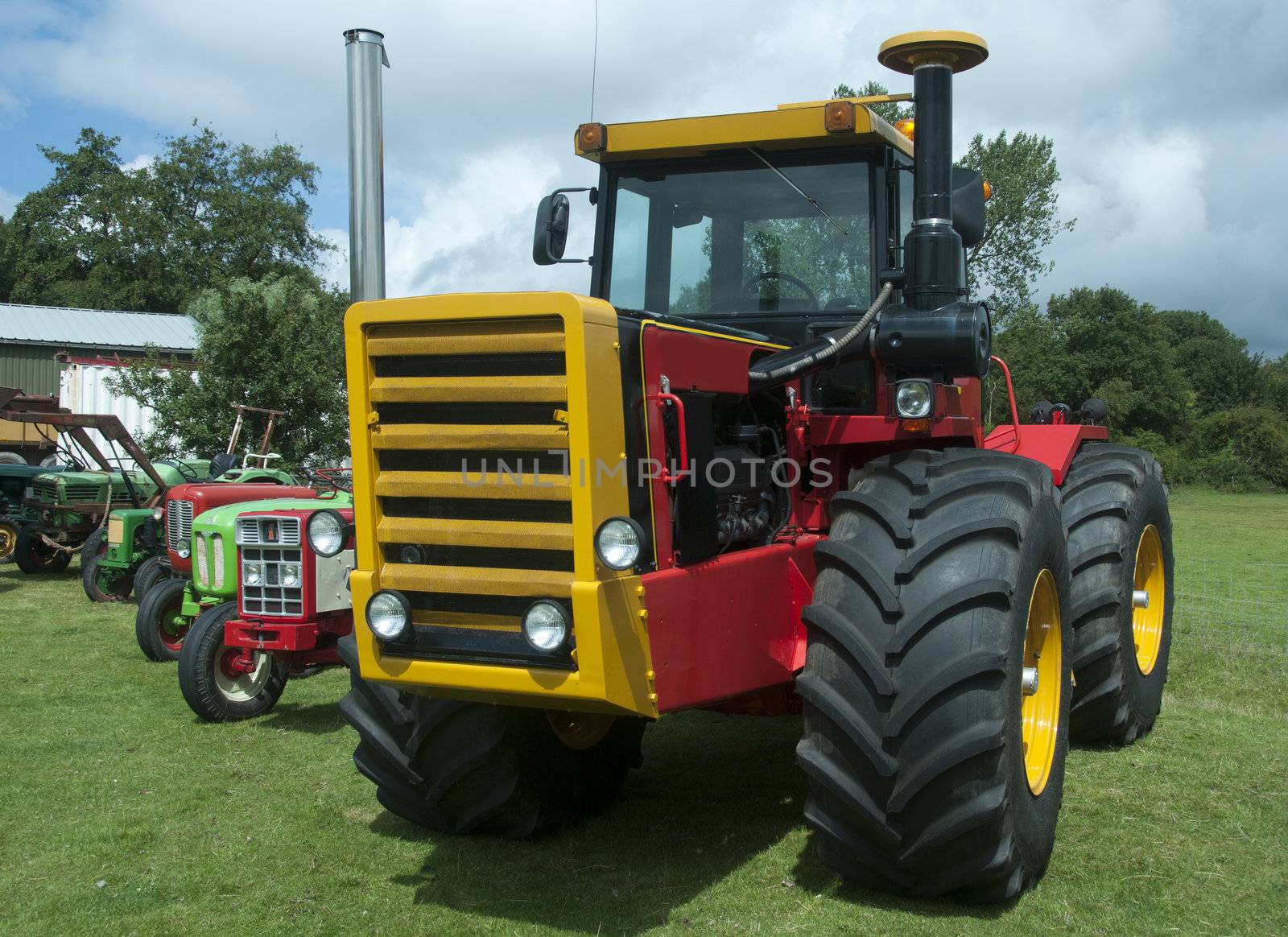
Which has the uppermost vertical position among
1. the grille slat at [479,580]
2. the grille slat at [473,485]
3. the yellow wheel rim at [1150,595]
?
the grille slat at [473,485]

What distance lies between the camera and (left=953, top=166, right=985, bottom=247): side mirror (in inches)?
203

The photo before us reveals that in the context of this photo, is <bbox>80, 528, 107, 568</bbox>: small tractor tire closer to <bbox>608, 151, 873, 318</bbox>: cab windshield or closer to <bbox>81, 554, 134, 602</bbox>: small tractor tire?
<bbox>81, 554, 134, 602</bbox>: small tractor tire

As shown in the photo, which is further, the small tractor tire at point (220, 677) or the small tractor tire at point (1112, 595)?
the small tractor tire at point (220, 677)

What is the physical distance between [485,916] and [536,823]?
78 cm

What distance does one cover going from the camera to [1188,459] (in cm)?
3944

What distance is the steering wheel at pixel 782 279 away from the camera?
5.40 m

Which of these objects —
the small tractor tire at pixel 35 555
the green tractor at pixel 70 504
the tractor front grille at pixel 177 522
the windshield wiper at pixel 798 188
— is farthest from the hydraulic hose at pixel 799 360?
the small tractor tire at pixel 35 555

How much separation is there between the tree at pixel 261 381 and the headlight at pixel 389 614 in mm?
17776

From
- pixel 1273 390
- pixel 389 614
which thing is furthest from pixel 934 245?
pixel 1273 390

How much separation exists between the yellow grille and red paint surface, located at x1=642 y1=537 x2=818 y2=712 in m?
0.38

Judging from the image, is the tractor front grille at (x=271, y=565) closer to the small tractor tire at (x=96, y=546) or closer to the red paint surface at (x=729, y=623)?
the red paint surface at (x=729, y=623)

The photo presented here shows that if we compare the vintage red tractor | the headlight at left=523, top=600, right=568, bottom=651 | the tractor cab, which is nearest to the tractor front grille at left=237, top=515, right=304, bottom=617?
the vintage red tractor

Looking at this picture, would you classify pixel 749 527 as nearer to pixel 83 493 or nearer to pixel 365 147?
pixel 365 147

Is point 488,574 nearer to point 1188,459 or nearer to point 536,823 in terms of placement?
point 536,823
